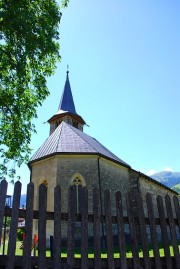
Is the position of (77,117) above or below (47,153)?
above

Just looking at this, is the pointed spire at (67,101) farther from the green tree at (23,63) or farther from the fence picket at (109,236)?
the fence picket at (109,236)

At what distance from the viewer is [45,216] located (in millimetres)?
3316

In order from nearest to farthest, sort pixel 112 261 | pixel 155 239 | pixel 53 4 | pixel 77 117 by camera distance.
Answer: pixel 112 261, pixel 155 239, pixel 53 4, pixel 77 117

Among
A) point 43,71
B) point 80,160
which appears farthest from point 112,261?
point 80,160

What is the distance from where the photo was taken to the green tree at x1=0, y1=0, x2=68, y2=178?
25.2 feet

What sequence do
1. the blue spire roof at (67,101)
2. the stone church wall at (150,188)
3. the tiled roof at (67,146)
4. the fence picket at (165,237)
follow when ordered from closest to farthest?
the fence picket at (165,237), the tiled roof at (67,146), the stone church wall at (150,188), the blue spire roof at (67,101)

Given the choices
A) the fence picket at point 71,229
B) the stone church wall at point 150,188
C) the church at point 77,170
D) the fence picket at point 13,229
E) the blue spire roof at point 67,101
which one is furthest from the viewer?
the blue spire roof at point 67,101

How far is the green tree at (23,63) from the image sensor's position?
767 centimetres

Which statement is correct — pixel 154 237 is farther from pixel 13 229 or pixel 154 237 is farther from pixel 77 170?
pixel 77 170

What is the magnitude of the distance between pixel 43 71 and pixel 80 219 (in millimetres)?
7510

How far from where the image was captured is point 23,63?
802 centimetres

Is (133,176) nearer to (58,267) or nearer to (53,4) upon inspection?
(53,4)

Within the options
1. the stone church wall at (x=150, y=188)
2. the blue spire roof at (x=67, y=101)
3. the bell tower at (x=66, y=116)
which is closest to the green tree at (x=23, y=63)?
the stone church wall at (x=150, y=188)

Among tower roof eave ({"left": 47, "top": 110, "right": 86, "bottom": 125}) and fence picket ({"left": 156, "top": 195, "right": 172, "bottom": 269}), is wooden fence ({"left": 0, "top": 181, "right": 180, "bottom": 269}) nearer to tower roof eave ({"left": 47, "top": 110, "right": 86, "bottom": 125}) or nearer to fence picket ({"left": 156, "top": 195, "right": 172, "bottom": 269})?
fence picket ({"left": 156, "top": 195, "right": 172, "bottom": 269})
